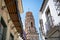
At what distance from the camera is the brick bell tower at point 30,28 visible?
1321 inches

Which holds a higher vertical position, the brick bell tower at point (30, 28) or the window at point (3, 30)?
the window at point (3, 30)

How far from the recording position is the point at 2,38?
5.54 meters

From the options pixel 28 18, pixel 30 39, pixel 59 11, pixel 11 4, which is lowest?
pixel 30 39

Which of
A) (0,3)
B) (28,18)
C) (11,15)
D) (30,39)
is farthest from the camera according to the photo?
(28,18)

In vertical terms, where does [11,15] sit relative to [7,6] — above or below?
below

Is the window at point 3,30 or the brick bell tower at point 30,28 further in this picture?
Result: the brick bell tower at point 30,28

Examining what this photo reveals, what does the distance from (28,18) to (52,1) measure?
27682 mm

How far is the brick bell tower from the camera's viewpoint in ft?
110

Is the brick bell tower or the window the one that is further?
the brick bell tower

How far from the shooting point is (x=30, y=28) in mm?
35562

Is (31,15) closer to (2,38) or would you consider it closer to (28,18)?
(28,18)

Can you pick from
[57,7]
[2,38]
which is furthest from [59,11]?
[2,38]

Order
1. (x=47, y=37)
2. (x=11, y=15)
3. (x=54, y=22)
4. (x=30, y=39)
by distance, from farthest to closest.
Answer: (x=30, y=39)
(x=47, y=37)
(x=54, y=22)
(x=11, y=15)

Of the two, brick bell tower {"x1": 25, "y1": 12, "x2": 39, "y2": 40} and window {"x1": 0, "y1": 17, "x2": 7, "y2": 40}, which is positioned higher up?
window {"x1": 0, "y1": 17, "x2": 7, "y2": 40}
